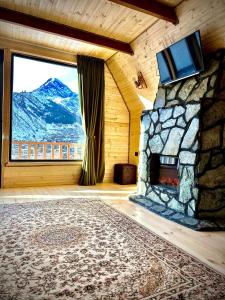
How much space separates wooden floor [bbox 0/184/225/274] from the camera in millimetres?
1991

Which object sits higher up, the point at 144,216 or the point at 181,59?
the point at 181,59

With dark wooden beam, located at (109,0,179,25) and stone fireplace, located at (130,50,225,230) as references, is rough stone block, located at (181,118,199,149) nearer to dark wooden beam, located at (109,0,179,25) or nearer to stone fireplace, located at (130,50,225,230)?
stone fireplace, located at (130,50,225,230)

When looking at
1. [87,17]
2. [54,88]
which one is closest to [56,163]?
[54,88]

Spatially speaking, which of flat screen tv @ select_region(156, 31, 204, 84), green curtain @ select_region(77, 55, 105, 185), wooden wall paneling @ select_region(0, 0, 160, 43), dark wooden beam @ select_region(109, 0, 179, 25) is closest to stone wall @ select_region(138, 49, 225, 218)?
flat screen tv @ select_region(156, 31, 204, 84)

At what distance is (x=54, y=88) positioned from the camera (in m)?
5.26

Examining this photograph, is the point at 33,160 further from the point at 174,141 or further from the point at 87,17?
the point at 174,141

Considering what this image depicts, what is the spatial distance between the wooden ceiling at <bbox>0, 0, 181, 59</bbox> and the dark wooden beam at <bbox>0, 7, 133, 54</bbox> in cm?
8

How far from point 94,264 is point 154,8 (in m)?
3.11

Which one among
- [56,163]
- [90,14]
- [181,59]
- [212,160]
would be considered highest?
[90,14]

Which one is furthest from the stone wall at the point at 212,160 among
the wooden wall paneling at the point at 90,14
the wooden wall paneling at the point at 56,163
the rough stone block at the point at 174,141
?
the wooden wall paneling at the point at 56,163

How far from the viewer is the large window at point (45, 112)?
4.79m

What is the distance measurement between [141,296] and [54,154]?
4.22 meters

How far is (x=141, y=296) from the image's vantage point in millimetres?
1376

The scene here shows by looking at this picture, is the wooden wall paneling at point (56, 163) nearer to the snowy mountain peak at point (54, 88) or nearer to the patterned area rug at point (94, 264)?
the snowy mountain peak at point (54, 88)
